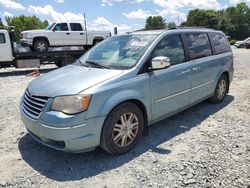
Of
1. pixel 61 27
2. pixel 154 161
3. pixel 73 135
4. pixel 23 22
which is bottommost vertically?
pixel 154 161

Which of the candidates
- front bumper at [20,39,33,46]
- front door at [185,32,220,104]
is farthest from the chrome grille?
front bumper at [20,39,33,46]

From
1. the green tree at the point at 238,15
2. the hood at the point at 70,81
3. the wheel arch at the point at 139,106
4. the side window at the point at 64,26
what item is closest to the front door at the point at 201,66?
the wheel arch at the point at 139,106

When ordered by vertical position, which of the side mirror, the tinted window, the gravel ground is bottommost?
the gravel ground

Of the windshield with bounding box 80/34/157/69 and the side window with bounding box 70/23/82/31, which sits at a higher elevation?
the side window with bounding box 70/23/82/31

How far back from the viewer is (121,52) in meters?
4.53

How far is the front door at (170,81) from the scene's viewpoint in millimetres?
4363

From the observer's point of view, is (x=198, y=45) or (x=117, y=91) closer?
(x=117, y=91)

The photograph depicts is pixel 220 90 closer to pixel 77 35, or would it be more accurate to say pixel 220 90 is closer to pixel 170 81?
pixel 170 81

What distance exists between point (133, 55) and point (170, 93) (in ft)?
2.99

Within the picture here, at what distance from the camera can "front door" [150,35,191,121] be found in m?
4.36

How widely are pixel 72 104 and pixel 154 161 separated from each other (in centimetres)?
138

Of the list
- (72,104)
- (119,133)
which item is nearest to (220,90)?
(119,133)

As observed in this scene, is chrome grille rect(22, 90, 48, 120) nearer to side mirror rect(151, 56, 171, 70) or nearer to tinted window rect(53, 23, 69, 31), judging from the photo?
side mirror rect(151, 56, 171, 70)

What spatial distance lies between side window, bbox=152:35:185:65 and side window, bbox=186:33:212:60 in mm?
286
